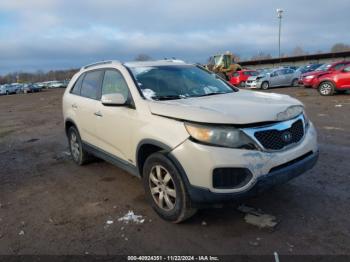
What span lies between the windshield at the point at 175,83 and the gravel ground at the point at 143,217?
1.49 metres

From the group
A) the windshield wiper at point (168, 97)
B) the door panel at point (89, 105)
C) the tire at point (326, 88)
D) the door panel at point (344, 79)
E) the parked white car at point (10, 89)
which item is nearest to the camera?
the windshield wiper at point (168, 97)

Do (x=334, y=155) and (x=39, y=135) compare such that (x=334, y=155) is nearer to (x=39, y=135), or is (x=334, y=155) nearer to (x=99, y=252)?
(x=99, y=252)

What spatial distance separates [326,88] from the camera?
17156mm

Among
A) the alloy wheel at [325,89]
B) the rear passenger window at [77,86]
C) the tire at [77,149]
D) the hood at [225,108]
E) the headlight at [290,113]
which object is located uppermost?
the rear passenger window at [77,86]

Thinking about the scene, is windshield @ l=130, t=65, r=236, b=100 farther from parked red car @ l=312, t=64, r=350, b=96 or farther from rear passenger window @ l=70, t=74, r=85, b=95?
parked red car @ l=312, t=64, r=350, b=96

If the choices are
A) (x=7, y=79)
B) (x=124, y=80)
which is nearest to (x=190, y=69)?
(x=124, y=80)

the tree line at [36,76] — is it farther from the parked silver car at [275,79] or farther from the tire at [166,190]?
the tire at [166,190]

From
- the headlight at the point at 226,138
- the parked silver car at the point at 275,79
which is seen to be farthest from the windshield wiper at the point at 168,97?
the parked silver car at the point at 275,79

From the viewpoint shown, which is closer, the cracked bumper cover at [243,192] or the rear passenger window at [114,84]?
the cracked bumper cover at [243,192]

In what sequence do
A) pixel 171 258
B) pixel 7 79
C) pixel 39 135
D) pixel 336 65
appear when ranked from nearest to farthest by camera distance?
pixel 171 258
pixel 39 135
pixel 336 65
pixel 7 79

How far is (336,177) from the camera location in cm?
499

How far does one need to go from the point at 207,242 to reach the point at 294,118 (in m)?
1.65

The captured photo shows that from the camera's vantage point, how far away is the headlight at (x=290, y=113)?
11.7 feet

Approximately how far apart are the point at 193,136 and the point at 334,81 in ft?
50.8
